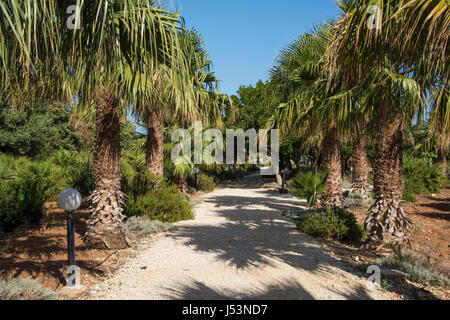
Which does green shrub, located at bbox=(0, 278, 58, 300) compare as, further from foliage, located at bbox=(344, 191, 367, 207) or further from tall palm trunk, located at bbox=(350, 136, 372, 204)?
tall palm trunk, located at bbox=(350, 136, 372, 204)

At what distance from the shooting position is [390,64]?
554cm

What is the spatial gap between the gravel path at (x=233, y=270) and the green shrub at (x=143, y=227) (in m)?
0.31

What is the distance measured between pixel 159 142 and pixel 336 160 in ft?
18.7

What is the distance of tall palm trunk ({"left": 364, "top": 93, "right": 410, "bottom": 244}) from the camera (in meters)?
5.87

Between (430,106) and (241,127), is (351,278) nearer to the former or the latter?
(430,106)

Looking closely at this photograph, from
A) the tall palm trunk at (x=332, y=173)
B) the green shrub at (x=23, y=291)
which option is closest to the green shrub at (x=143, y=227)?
the green shrub at (x=23, y=291)

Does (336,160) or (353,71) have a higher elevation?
(353,71)

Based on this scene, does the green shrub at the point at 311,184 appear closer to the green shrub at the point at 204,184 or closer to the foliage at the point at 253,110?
the green shrub at the point at 204,184

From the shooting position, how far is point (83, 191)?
9375 mm

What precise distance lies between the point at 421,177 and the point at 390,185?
12.3 m

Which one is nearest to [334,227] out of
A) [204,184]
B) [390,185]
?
[390,185]

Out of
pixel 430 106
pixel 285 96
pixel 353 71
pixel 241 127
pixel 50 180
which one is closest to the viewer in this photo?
pixel 353 71

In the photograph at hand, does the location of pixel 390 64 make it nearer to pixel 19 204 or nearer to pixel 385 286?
pixel 385 286
